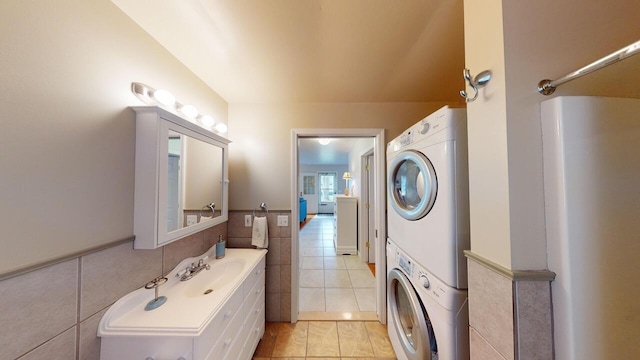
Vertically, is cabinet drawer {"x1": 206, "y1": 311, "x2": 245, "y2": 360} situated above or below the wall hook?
below

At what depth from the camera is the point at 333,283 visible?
8.39 ft

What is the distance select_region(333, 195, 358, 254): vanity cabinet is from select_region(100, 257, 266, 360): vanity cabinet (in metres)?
2.34

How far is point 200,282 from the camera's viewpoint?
4.21ft

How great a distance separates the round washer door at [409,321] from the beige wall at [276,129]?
112cm

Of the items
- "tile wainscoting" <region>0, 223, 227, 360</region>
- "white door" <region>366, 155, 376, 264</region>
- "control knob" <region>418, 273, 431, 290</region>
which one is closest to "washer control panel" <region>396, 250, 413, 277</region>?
"control knob" <region>418, 273, 431, 290</region>

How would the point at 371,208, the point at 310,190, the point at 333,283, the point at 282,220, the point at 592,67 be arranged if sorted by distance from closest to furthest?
the point at 592,67 → the point at 282,220 → the point at 333,283 → the point at 371,208 → the point at 310,190

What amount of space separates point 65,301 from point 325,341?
1630 mm

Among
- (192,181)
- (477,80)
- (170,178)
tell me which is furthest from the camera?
(192,181)

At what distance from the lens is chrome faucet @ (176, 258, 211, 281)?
3.95 feet

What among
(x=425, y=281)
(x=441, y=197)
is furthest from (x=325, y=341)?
(x=441, y=197)

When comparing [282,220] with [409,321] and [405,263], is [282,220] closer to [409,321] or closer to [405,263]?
[405,263]

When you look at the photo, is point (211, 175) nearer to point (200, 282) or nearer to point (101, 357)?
point (200, 282)

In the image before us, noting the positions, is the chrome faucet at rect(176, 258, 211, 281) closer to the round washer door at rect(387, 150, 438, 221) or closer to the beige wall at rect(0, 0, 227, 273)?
the beige wall at rect(0, 0, 227, 273)

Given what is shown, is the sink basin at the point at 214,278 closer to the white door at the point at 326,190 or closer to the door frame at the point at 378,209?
the door frame at the point at 378,209
